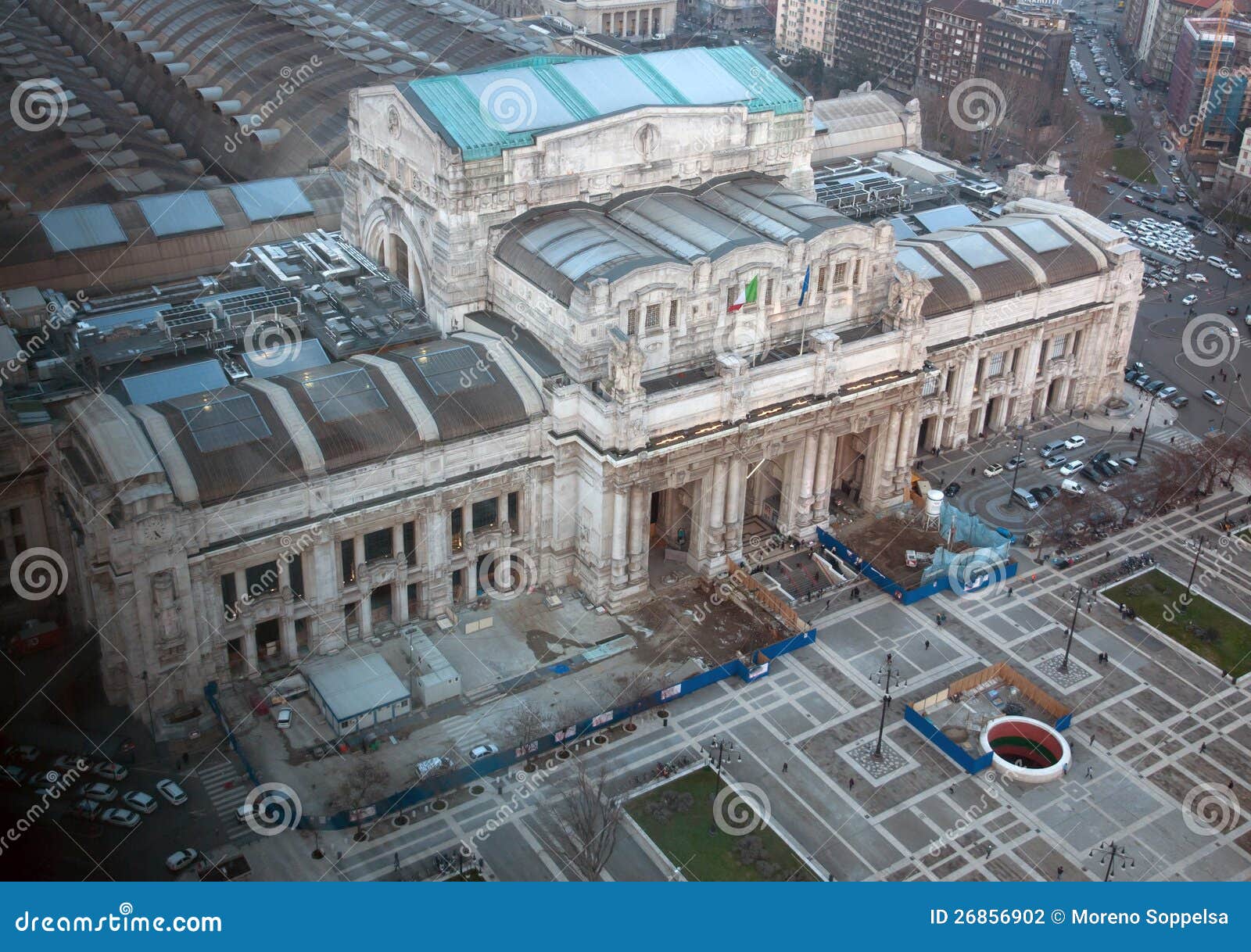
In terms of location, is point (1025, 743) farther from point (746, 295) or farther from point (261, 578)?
point (261, 578)

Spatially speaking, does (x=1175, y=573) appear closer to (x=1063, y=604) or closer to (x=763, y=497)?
(x=1063, y=604)

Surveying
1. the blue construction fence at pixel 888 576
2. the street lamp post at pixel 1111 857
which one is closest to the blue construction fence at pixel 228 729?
the blue construction fence at pixel 888 576

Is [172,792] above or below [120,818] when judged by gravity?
below

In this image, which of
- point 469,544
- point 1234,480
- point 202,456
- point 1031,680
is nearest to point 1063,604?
point 1031,680

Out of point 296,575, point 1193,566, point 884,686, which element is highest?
point 296,575

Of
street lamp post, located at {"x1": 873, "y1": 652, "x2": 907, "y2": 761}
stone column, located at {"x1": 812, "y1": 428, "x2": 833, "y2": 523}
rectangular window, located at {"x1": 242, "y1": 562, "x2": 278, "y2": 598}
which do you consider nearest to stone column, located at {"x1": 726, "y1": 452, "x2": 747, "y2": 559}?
stone column, located at {"x1": 812, "y1": 428, "x2": 833, "y2": 523}

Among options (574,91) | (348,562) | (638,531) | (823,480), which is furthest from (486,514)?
(574,91)
